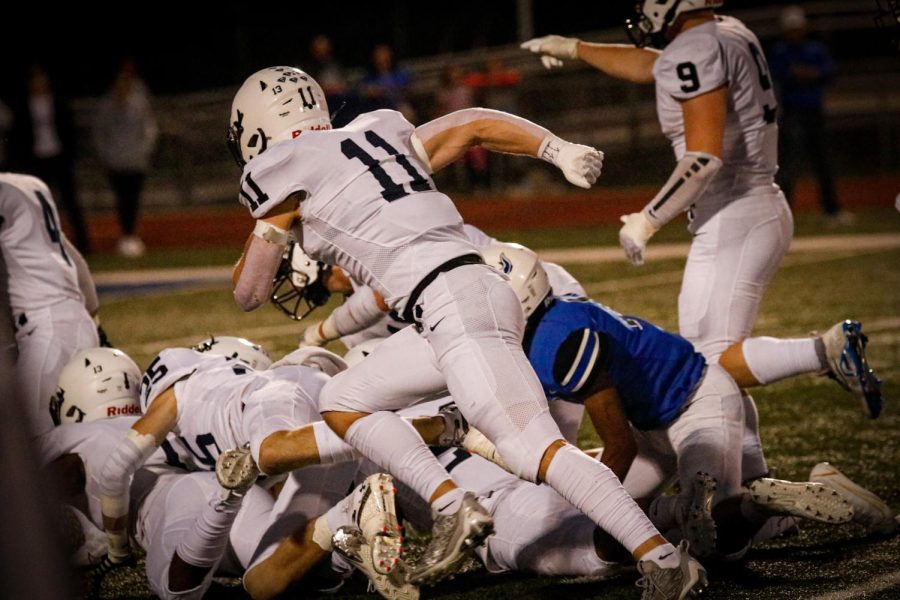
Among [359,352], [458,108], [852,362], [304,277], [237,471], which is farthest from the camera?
[458,108]

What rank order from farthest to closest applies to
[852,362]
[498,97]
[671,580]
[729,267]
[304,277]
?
[498,97], [304,277], [729,267], [852,362], [671,580]

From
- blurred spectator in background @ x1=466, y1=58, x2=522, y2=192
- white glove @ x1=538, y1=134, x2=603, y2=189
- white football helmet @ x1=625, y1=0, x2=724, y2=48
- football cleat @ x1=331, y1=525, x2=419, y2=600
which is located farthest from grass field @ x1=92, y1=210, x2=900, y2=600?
blurred spectator in background @ x1=466, y1=58, x2=522, y2=192

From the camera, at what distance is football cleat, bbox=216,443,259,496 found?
11.6ft

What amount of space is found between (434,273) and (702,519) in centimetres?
98

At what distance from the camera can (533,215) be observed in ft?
48.5

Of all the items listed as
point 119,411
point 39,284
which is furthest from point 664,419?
point 39,284

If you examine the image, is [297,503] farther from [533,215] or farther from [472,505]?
[533,215]

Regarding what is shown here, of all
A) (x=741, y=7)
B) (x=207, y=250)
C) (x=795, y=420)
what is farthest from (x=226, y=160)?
(x=795, y=420)

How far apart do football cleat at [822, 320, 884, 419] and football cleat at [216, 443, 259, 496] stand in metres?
1.90

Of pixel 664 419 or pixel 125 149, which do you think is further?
pixel 125 149

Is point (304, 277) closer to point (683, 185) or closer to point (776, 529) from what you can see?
point (683, 185)

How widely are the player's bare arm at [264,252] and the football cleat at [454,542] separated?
2.90 feet

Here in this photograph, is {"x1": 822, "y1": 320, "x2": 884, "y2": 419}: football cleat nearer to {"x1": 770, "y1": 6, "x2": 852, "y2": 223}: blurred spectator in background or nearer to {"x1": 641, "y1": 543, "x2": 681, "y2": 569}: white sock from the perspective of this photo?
{"x1": 641, "y1": 543, "x2": 681, "y2": 569}: white sock

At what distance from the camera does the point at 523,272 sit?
391cm
